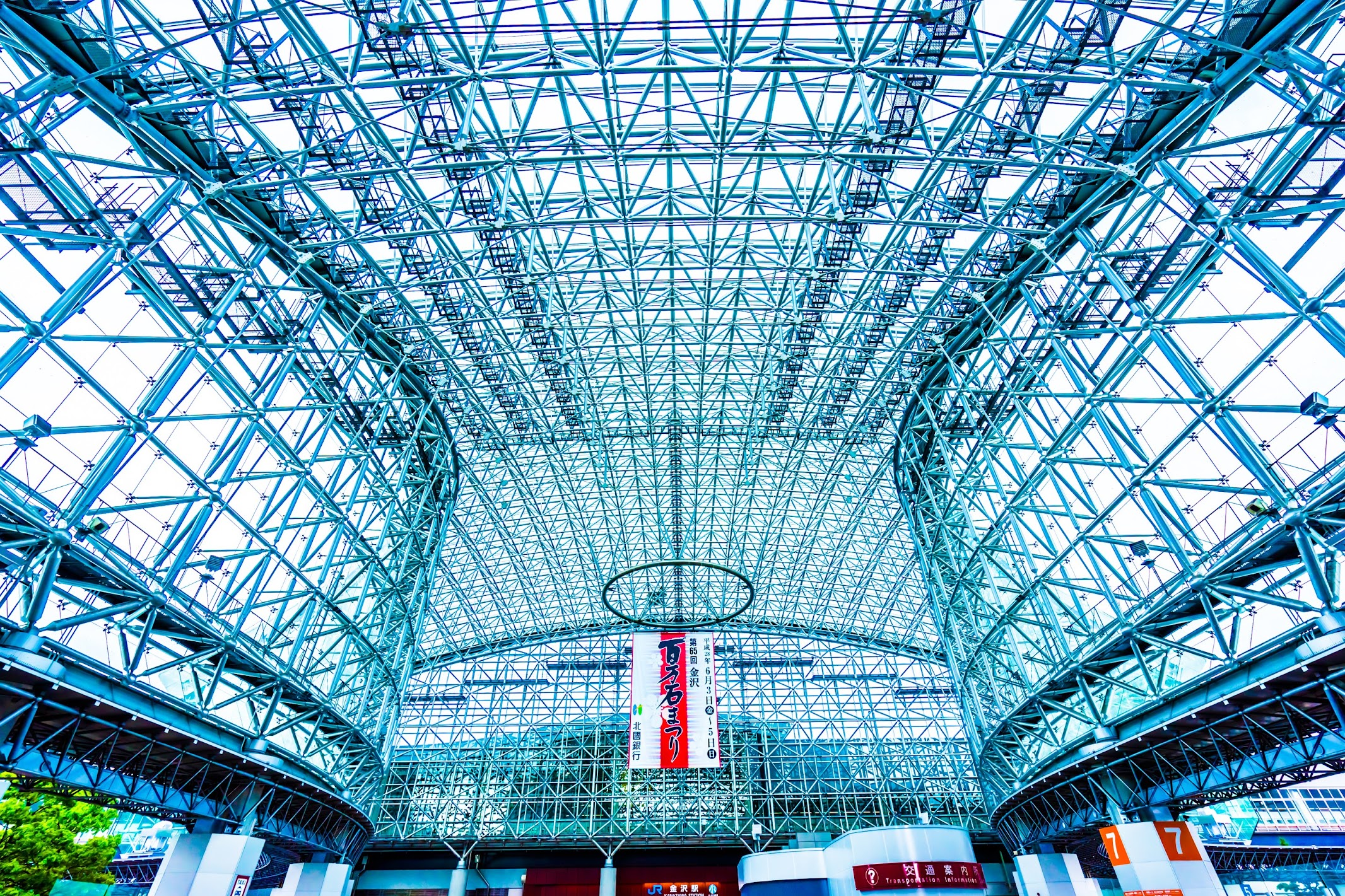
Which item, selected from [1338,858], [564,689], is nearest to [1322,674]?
[564,689]

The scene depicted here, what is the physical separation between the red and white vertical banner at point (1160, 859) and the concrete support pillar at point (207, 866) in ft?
81.3

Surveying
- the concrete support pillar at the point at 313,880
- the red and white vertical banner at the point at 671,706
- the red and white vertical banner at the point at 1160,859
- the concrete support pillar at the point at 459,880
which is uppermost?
the red and white vertical banner at the point at 671,706

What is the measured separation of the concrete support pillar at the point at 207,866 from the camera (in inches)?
776

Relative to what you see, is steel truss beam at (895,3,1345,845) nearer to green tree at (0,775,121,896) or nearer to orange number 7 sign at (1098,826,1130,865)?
orange number 7 sign at (1098,826,1130,865)

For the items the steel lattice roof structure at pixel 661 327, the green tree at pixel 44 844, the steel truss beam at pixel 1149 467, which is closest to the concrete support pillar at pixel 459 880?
the steel lattice roof structure at pixel 661 327

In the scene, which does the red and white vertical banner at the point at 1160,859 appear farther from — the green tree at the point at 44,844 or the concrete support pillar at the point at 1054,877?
the green tree at the point at 44,844

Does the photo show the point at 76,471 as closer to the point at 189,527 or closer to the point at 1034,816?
the point at 189,527

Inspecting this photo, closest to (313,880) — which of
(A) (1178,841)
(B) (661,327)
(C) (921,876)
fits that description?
(C) (921,876)

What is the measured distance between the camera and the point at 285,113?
19.1m

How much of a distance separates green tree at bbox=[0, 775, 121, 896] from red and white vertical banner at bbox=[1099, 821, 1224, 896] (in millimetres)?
31228

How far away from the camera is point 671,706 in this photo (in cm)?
2652

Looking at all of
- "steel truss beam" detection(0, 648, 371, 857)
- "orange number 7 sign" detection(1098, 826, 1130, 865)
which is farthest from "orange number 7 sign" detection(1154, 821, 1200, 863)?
"steel truss beam" detection(0, 648, 371, 857)

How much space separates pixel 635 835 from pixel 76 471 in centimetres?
3625

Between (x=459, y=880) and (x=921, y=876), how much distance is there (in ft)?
95.5
